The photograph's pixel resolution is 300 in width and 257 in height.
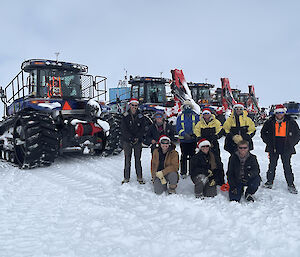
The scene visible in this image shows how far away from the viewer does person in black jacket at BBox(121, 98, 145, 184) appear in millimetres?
5203

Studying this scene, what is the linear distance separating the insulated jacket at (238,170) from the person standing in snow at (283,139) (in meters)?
0.77

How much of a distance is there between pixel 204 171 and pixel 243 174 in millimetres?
605

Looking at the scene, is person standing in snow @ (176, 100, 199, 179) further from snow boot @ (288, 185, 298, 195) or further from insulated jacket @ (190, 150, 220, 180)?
snow boot @ (288, 185, 298, 195)

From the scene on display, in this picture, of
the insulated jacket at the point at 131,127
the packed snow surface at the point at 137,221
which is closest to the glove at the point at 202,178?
the packed snow surface at the point at 137,221

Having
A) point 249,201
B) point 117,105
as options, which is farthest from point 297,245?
point 117,105

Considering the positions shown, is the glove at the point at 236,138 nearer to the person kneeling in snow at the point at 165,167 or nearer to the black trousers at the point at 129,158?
the person kneeling in snow at the point at 165,167

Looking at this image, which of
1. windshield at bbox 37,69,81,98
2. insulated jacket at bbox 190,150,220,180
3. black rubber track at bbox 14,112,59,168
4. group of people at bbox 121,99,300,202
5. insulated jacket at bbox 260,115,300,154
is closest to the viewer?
group of people at bbox 121,99,300,202

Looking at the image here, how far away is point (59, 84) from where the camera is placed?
7395 millimetres

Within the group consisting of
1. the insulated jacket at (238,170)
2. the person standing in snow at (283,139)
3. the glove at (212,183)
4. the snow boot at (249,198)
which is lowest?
the snow boot at (249,198)

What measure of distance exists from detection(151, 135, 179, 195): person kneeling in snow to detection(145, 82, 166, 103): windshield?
6.26 meters

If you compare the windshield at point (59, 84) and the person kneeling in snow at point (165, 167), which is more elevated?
the windshield at point (59, 84)

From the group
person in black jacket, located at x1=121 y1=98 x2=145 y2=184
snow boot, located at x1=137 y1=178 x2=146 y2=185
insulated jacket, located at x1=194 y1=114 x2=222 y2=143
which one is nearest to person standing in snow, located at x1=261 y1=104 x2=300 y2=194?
insulated jacket, located at x1=194 y1=114 x2=222 y2=143

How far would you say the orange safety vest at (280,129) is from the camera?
459cm

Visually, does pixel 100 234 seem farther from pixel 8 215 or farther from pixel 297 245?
pixel 297 245
